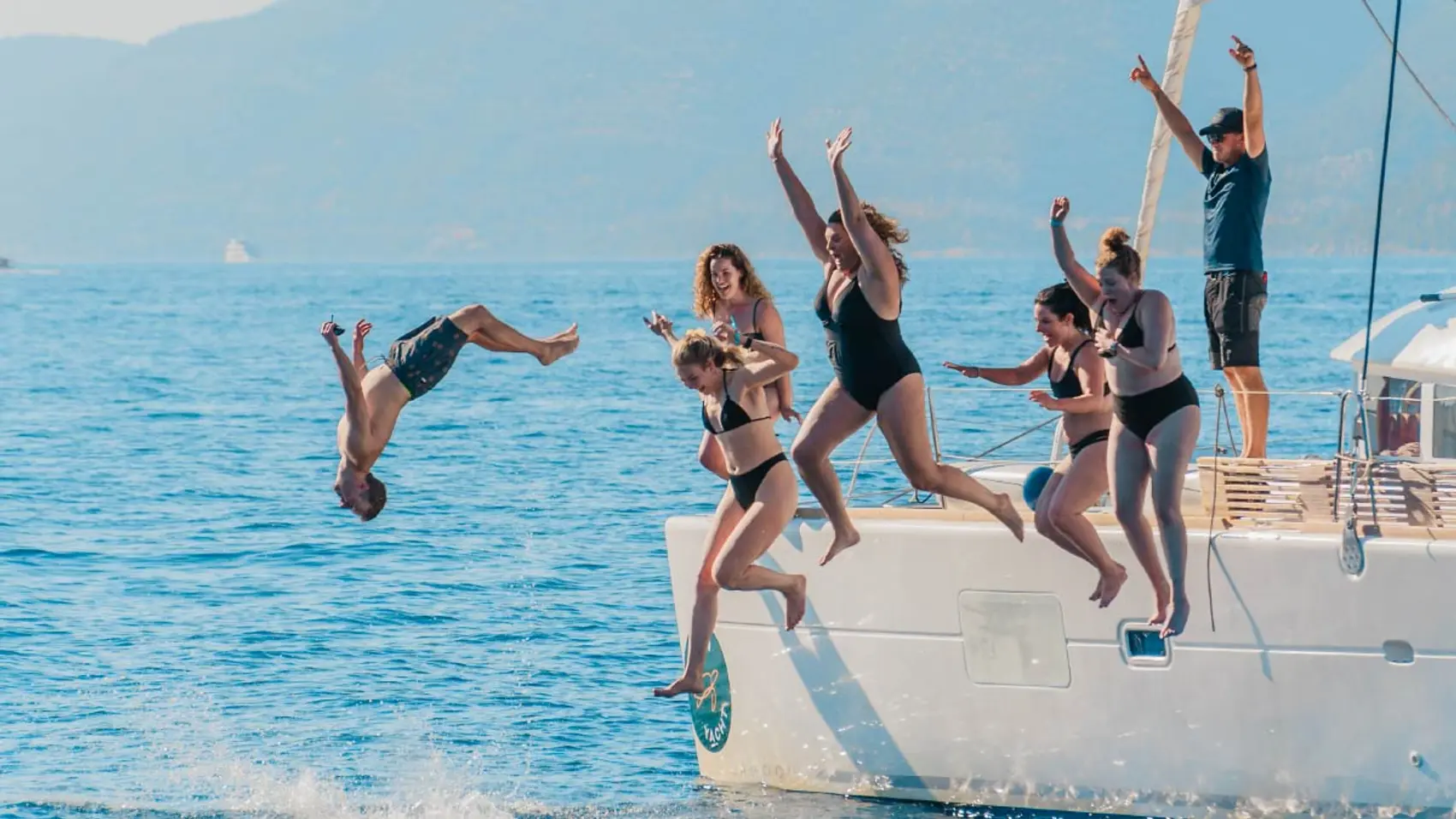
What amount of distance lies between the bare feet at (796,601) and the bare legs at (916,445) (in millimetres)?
1030

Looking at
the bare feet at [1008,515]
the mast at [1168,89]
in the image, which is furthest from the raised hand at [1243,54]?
the bare feet at [1008,515]

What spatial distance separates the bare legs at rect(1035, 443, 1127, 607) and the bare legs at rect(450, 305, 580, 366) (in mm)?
2661

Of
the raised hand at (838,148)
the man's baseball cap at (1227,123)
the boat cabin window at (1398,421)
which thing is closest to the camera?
the raised hand at (838,148)

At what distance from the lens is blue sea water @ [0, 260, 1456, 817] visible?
12.9 metres

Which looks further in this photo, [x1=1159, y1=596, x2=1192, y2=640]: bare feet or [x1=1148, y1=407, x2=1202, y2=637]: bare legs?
[x1=1159, y1=596, x2=1192, y2=640]: bare feet

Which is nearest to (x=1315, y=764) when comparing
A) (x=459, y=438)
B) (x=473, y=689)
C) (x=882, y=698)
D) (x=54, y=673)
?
(x=882, y=698)

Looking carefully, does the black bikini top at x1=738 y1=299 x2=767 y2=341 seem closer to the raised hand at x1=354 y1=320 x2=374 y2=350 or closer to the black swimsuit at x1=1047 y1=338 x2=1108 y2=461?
the black swimsuit at x1=1047 y1=338 x2=1108 y2=461

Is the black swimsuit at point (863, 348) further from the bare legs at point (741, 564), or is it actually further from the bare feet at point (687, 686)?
the bare feet at point (687, 686)

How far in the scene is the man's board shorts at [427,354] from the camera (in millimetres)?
10281

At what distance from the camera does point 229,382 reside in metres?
50.0

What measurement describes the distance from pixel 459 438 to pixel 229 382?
16003 millimetres

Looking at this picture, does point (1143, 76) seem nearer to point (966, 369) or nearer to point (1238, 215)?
point (1238, 215)

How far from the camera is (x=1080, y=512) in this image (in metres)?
9.75

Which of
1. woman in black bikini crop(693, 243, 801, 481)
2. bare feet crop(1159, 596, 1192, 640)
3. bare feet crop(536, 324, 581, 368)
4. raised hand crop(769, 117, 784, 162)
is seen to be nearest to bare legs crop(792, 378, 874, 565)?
woman in black bikini crop(693, 243, 801, 481)
